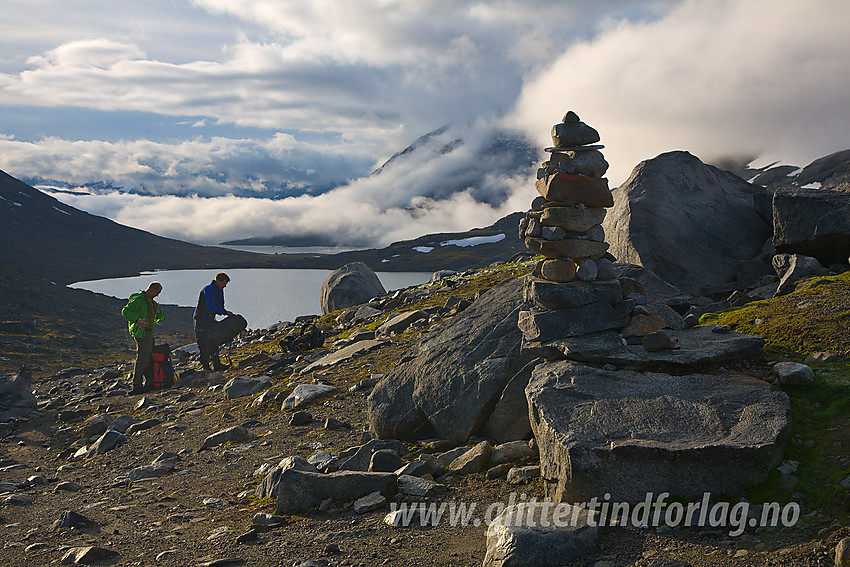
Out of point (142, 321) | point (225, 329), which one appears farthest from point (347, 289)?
point (142, 321)

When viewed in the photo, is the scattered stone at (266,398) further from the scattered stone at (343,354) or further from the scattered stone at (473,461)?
the scattered stone at (473,461)

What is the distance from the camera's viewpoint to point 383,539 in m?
7.11

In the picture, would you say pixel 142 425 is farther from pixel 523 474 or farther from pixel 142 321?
pixel 523 474

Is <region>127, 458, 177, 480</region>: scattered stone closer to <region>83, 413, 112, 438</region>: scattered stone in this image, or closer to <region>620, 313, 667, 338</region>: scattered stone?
<region>83, 413, 112, 438</region>: scattered stone

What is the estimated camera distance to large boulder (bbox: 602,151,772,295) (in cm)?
1638

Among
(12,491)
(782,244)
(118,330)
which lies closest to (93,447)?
(12,491)

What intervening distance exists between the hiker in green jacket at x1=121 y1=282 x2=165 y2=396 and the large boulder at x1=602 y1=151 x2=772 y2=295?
47.4 feet

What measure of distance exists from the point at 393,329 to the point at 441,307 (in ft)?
7.07

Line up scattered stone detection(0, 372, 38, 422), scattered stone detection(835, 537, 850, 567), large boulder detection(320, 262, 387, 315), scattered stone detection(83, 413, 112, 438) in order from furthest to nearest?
large boulder detection(320, 262, 387, 315) < scattered stone detection(0, 372, 38, 422) < scattered stone detection(83, 413, 112, 438) < scattered stone detection(835, 537, 850, 567)

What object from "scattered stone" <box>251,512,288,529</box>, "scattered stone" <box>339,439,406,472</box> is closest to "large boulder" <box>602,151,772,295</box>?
"scattered stone" <box>339,439,406,472</box>

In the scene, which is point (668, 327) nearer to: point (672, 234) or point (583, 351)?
point (583, 351)

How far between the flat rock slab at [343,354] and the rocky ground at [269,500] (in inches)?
12.0

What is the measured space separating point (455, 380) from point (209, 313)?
39.5ft

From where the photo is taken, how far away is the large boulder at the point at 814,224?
13555mm
